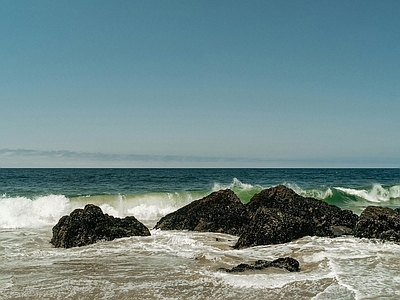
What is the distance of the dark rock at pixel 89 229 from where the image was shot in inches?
471

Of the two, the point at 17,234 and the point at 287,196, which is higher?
the point at 287,196

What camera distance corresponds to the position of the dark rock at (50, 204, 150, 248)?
11955 millimetres

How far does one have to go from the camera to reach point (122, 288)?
23.4ft

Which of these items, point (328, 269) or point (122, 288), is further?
point (328, 269)

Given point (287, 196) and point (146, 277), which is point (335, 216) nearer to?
point (287, 196)

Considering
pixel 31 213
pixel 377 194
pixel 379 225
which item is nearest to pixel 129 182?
pixel 377 194

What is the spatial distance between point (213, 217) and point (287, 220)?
3.22 metres

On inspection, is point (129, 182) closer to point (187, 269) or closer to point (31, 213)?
point (31, 213)

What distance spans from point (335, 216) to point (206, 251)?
7288mm

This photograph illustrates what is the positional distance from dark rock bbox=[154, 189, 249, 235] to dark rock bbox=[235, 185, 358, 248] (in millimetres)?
588

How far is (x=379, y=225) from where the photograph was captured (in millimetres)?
12203

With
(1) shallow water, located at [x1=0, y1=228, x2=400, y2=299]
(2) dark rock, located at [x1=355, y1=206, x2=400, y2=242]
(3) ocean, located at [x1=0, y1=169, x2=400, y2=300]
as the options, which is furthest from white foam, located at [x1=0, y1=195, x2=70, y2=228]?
(2) dark rock, located at [x1=355, y1=206, x2=400, y2=242]

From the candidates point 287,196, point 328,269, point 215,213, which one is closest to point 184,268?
point 328,269

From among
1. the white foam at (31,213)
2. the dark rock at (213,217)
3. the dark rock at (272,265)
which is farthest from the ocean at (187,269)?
the white foam at (31,213)
